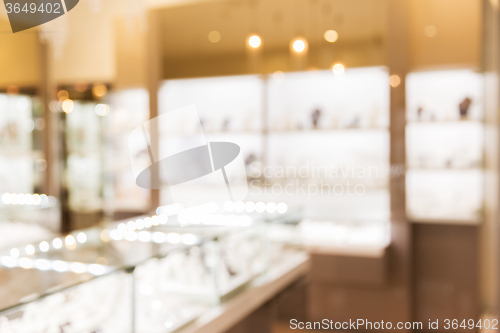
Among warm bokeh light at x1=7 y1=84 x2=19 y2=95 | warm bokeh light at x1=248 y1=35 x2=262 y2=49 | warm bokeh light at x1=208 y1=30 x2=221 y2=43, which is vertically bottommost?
warm bokeh light at x1=7 y1=84 x2=19 y2=95

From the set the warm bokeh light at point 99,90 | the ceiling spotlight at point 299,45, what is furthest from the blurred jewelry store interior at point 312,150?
the warm bokeh light at point 99,90

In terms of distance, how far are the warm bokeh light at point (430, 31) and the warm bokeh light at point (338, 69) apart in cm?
51

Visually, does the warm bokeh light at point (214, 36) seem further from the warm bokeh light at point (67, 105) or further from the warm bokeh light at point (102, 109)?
the warm bokeh light at point (67, 105)

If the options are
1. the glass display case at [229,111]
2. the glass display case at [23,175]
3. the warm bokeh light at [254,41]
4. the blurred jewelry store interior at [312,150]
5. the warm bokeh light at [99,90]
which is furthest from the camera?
the warm bokeh light at [99,90]

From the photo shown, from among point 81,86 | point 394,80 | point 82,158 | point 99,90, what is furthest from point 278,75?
point 82,158

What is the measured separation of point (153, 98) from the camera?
336 cm

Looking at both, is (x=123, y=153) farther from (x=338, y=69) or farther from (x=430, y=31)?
(x=430, y=31)

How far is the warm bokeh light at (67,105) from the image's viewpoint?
13.2ft

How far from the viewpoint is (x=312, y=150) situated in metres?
2.89

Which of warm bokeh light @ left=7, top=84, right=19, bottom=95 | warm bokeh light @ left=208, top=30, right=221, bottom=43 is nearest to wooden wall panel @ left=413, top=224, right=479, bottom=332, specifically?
warm bokeh light @ left=208, top=30, right=221, bottom=43

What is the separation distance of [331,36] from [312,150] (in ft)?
2.32

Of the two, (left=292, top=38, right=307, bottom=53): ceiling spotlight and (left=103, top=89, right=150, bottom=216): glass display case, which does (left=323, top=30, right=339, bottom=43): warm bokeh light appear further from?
(left=103, top=89, right=150, bottom=216): glass display case

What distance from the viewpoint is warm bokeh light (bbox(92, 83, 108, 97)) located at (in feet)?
12.7

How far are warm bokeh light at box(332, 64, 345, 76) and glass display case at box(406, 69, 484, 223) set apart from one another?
39cm
